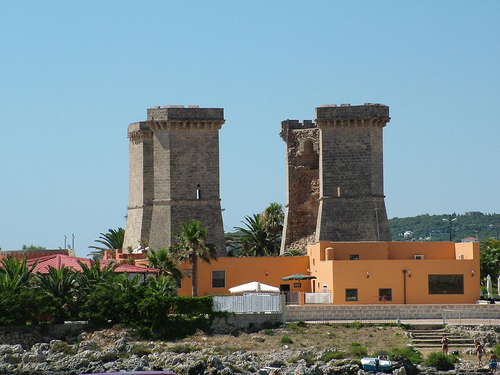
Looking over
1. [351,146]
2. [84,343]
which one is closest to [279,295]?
[84,343]

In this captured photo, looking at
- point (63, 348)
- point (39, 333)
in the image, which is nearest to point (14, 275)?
point (39, 333)

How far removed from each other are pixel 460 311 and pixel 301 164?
605 inches

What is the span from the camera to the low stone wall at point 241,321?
47.1 m

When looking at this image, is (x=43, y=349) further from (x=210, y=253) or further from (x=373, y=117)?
(x=373, y=117)

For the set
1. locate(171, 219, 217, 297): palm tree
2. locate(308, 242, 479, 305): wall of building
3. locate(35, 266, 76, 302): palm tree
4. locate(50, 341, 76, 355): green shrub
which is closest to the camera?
locate(50, 341, 76, 355): green shrub

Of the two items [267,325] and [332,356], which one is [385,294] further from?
[332,356]

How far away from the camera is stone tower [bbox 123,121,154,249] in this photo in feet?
208

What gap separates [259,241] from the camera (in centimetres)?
6431

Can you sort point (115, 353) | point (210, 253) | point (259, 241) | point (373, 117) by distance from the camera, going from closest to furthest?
point (115, 353) < point (210, 253) < point (373, 117) < point (259, 241)

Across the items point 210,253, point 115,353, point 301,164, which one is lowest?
point 115,353

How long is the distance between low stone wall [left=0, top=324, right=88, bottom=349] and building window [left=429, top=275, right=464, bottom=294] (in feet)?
49.2

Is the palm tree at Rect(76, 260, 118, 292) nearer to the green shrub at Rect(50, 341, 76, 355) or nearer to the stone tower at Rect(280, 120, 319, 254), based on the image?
the green shrub at Rect(50, 341, 76, 355)

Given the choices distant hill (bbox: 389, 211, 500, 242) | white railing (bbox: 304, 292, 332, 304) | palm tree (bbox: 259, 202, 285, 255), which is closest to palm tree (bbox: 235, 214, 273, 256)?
palm tree (bbox: 259, 202, 285, 255)

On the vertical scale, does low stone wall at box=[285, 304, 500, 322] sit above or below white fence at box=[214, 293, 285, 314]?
below
